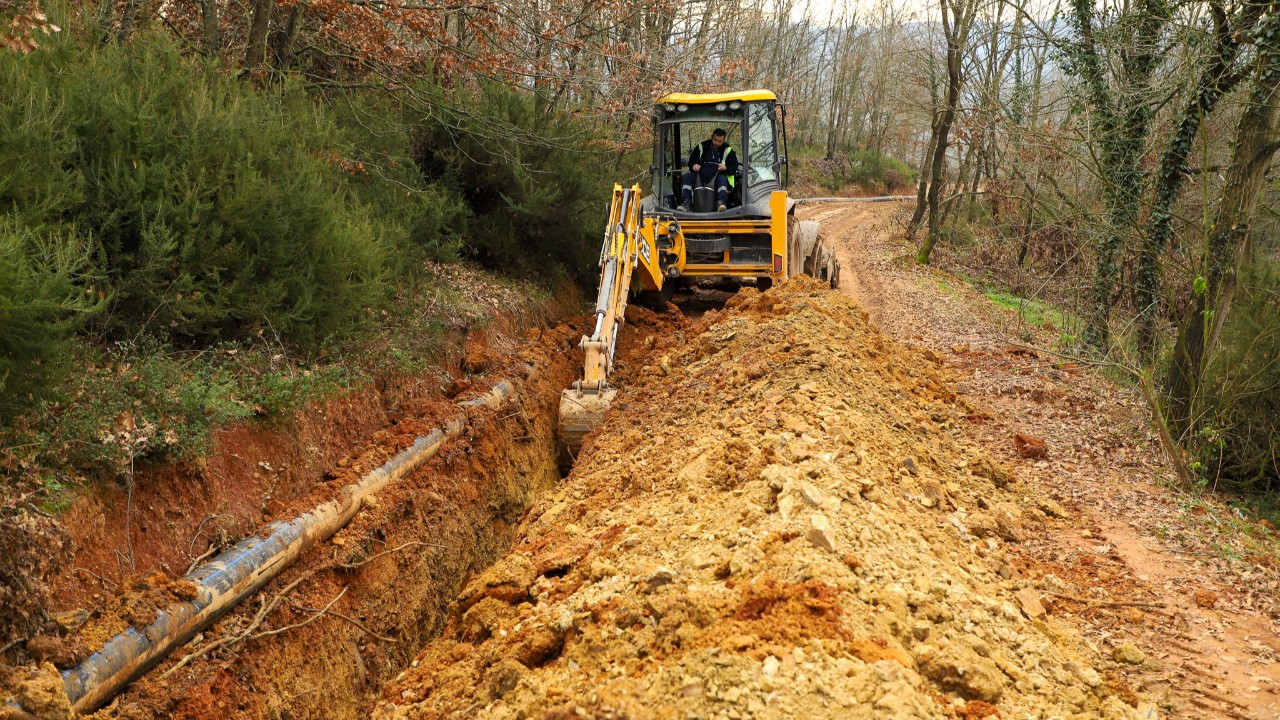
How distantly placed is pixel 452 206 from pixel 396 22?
2365mm

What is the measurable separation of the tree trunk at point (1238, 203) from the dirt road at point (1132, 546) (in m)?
0.79

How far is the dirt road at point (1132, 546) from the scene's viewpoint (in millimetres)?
4336

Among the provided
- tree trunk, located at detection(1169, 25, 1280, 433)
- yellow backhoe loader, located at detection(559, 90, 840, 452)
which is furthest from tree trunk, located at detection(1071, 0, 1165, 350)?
yellow backhoe loader, located at detection(559, 90, 840, 452)

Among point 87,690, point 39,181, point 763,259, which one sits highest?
point 39,181

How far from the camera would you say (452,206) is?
11.7m

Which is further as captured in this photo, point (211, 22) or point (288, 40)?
point (288, 40)

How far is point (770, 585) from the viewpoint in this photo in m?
4.00

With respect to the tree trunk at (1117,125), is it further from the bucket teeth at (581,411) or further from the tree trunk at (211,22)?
the tree trunk at (211,22)

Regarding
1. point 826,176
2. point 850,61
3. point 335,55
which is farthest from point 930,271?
point 850,61

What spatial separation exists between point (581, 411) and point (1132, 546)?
452cm

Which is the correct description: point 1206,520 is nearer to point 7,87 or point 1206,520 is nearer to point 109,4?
point 7,87

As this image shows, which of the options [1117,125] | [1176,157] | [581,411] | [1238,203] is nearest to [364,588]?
[581,411]

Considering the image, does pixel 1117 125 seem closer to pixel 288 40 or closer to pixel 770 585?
pixel 288 40

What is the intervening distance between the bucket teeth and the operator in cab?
13.2 feet
